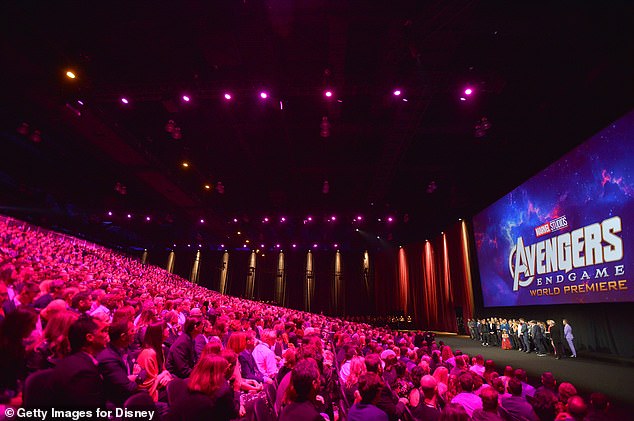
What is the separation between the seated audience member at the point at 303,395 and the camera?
6.83 feet

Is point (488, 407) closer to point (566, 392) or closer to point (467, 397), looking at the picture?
point (467, 397)

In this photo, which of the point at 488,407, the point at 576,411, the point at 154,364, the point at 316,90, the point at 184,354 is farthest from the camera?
the point at 316,90

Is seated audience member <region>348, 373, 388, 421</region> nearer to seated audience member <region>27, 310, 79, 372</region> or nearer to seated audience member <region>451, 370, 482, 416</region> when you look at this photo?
seated audience member <region>451, 370, 482, 416</region>

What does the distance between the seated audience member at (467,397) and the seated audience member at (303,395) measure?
1577mm

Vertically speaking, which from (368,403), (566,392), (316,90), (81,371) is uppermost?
(316,90)

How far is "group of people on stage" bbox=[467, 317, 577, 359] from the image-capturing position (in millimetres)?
9070

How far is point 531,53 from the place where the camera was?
7383mm

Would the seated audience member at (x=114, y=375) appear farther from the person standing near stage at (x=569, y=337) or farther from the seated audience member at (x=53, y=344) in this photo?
the person standing near stage at (x=569, y=337)

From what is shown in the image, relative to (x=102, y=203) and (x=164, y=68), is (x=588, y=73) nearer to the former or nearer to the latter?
(x=164, y=68)

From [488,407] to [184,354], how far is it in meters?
2.97

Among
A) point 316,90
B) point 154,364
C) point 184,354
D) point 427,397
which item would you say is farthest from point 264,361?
point 316,90

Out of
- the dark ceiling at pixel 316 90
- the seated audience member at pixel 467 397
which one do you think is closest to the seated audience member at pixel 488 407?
the seated audience member at pixel 467 397

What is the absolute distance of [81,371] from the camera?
6.41 ft

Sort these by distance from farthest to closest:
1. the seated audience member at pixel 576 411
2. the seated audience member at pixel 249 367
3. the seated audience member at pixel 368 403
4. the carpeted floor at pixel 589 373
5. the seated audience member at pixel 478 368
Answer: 1. the carpeted floor at pixel 589 373
2. the seated audience member at pixel 478 368
3. the seated audience member at pixel 249 367
4. the seated audience member at pixel 576 411
5. the seated audience member at pixel 368 403
